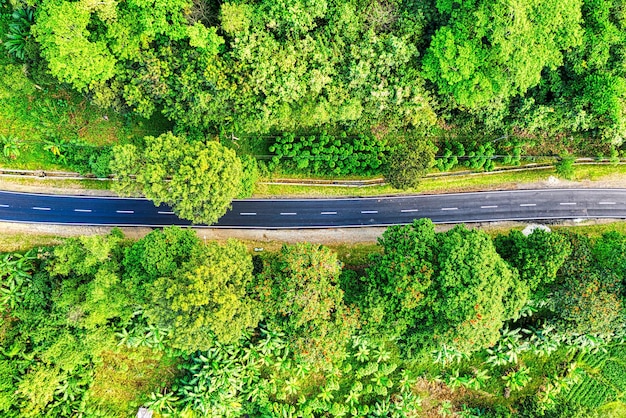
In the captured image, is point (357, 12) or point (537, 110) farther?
point (537, 110)

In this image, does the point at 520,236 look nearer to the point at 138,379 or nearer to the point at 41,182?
the point at 138,379

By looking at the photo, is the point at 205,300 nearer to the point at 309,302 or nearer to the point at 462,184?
the point at 309,302

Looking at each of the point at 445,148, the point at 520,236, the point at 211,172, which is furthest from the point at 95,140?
the point at 520,236

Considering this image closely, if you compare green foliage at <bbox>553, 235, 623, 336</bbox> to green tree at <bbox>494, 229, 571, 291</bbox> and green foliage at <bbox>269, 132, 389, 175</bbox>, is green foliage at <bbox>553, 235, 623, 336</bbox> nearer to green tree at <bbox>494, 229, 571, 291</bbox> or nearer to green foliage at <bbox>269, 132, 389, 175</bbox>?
green tree at <bbox>494, 229, 571, 291</bbox>

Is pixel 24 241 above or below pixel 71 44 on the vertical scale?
below

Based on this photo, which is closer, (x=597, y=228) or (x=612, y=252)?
(x=612, y=252)

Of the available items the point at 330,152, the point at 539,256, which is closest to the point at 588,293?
the point at 539,256
